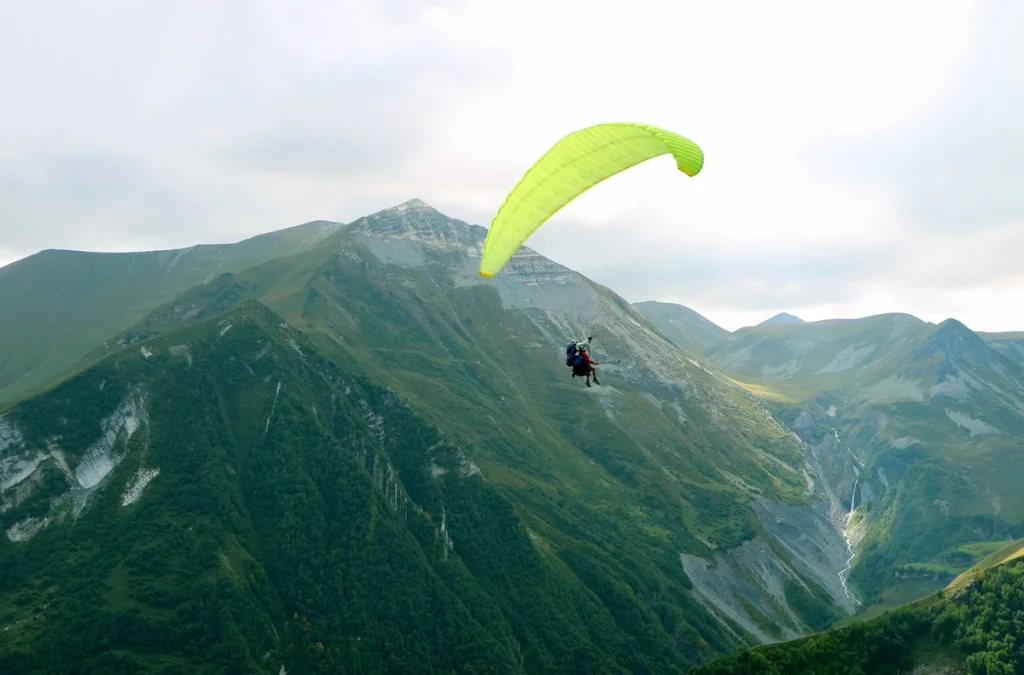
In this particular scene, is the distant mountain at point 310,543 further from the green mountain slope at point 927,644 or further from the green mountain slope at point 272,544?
the green mountain slope at point 927,644

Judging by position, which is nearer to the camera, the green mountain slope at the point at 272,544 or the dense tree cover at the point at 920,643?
the dense tree cover at the point at 920,643

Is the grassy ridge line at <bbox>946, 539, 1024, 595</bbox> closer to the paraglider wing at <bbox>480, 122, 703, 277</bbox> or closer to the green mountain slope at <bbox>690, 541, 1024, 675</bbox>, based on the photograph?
the green mountain slope at <bbox>690, 541, 1024, 675</bbox>

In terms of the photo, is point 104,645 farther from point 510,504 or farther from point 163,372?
point 510,504

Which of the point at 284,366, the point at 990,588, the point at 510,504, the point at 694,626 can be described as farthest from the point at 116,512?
the point at 990,588

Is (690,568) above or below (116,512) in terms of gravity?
below

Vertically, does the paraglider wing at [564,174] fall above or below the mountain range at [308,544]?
above

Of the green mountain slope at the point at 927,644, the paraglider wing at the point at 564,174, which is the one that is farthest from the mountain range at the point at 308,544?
the paraglider wing at the point at 564,174

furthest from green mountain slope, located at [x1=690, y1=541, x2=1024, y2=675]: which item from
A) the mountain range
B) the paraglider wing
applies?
the paraglider wing
